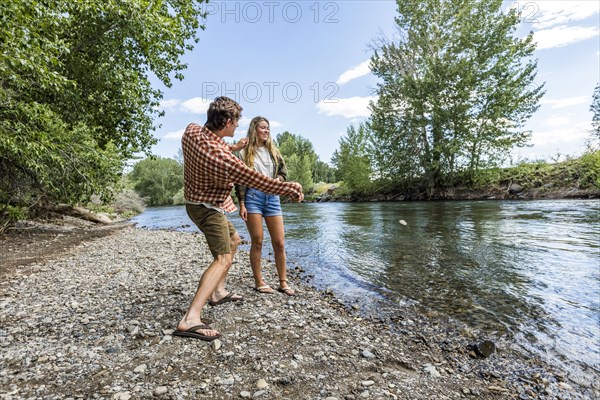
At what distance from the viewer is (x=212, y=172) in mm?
3371

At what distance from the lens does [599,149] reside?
89.3ft

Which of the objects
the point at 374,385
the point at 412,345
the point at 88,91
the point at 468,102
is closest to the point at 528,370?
the point at 412,345

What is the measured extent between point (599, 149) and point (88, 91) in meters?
37.4

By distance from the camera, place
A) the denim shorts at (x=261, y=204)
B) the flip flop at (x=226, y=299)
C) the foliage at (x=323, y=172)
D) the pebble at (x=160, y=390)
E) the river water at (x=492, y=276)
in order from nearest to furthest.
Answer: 1. the pebble at (x=160, y=390)
2. the river water at (x=492, y=276)
3. the flip flop at (x=226, y=299)
4. the denim shorts at (x=261, y=204)
5. the foliage at (x=323, y=172)

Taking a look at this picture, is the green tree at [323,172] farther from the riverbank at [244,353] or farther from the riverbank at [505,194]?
the riverbank at [244,353]

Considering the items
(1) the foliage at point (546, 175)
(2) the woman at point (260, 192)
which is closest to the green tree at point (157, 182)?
(1) the foliage at point (546, 175)

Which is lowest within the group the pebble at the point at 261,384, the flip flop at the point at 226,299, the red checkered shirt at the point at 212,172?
the pebble at the point at 261,384

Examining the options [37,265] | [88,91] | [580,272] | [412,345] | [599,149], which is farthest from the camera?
[599,149]

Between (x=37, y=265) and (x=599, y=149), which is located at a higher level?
(x=599, y=149)

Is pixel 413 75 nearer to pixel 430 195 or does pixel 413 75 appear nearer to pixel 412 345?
pixel 430 195

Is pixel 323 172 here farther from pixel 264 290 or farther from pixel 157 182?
pixel 264 290

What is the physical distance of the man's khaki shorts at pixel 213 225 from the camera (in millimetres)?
3650

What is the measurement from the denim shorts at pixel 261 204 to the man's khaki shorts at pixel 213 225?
1.24m

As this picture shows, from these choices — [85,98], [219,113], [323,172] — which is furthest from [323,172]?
[219,113]
